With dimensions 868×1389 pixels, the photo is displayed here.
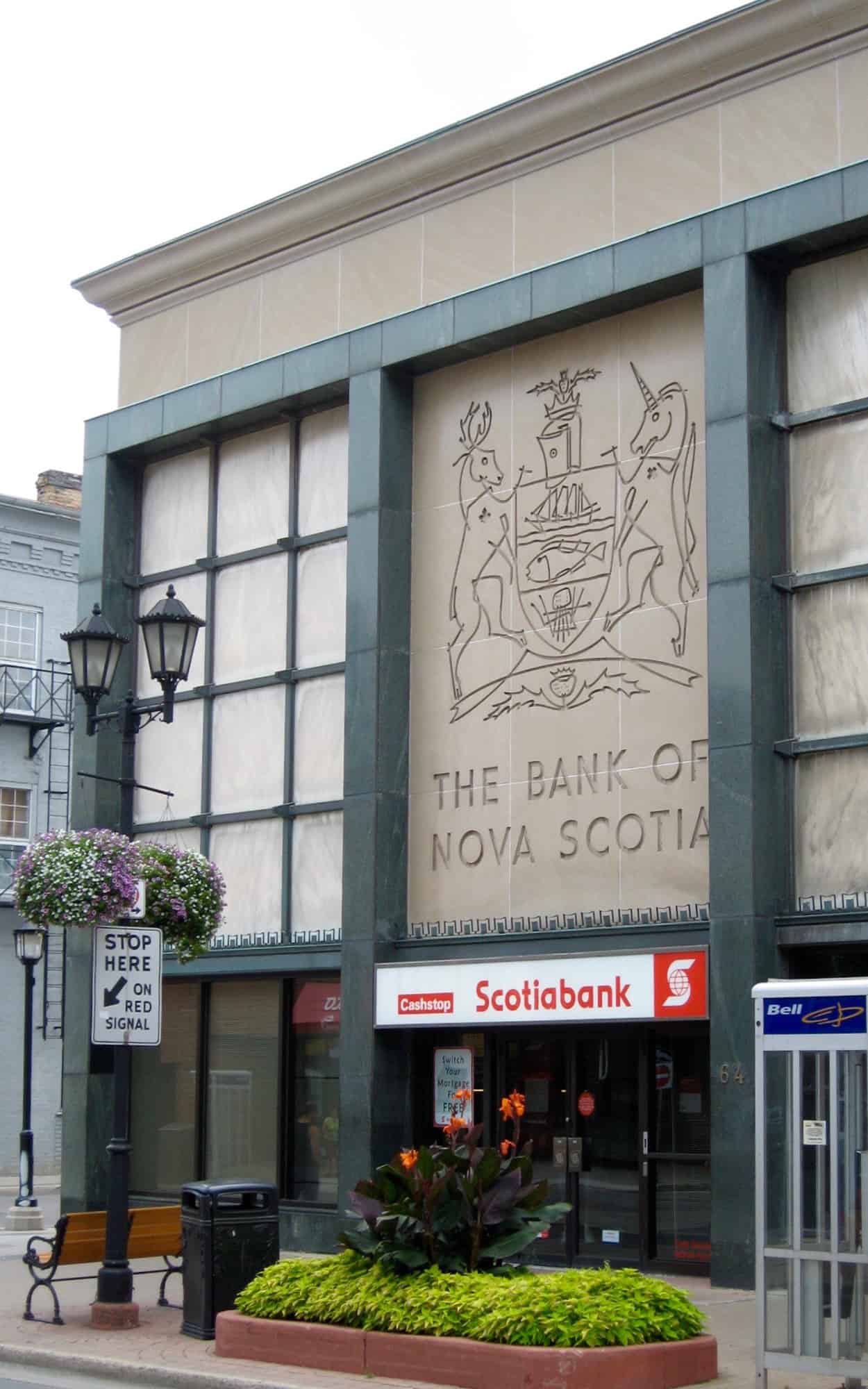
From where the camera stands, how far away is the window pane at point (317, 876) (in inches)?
853

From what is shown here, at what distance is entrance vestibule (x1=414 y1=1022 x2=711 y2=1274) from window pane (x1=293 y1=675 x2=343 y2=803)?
3.80m

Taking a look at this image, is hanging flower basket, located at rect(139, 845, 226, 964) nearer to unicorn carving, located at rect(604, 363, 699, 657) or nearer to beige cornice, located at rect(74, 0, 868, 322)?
unicorn carving, located at rect(604, 363, 699, 657)

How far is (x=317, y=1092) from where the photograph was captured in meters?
21.4

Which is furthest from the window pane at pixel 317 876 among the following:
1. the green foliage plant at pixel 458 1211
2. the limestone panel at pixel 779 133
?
the green foliage plant at pixel 458 1211

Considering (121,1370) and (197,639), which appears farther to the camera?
(197,639)

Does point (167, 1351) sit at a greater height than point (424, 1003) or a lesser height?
lesser

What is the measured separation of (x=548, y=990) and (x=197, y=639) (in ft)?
22.8

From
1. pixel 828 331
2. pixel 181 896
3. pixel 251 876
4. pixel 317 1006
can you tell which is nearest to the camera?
pixel 181 896

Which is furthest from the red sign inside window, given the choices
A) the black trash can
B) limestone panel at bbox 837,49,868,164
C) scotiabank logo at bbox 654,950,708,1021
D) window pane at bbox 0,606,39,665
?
window pane at bbox 0,606,39,665

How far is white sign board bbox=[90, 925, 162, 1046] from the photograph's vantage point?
15.5 m

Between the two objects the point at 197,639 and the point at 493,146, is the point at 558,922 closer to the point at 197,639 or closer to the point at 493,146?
the point at 197,639

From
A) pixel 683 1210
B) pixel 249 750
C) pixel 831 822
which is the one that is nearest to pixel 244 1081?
pixel 249 750

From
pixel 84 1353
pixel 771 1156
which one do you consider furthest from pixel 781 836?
pixel 84 1353

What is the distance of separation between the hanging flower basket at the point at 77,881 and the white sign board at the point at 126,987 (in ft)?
0.71
